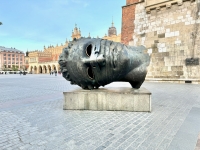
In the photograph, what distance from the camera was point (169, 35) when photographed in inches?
473

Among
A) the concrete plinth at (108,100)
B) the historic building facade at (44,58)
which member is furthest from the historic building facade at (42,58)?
the concrete plinth at (108,100)

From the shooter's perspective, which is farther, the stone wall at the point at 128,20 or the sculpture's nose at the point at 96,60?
the stone wall at the point at 128,20

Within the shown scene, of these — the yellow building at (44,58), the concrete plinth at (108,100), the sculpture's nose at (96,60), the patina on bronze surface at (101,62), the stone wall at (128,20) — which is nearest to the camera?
the sculpture's nose at (96,60)

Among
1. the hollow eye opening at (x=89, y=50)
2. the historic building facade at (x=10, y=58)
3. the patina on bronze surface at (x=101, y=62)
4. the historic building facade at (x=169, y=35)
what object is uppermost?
the historic building facade at (x=10, y=58)

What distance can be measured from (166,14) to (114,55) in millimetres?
11008

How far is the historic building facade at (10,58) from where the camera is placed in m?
98.8

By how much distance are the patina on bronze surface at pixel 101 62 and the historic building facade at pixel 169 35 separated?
8.72 metres

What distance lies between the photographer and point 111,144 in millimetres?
2229

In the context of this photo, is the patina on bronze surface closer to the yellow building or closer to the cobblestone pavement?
the cobblestone pavement

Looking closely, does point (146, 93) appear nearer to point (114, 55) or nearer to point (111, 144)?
point (114, 55)

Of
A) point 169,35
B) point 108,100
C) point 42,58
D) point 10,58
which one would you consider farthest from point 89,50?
point 10,58

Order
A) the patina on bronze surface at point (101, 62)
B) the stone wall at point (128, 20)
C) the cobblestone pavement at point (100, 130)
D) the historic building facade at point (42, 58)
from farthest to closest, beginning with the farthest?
the historic building facade at point (42, 58), the stone wall at point (128, 20), the patina on bronze surface at point (101, 62), the cobblestone pavement at point (100, 130)

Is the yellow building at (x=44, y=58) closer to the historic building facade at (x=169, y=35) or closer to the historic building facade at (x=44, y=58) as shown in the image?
the historic building facade at (x=44, y=58)

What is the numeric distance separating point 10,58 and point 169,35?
115934 millimetres
